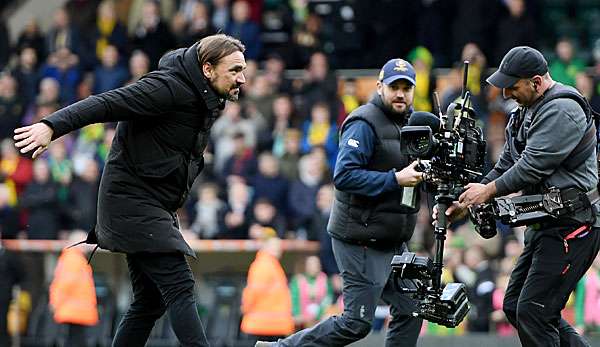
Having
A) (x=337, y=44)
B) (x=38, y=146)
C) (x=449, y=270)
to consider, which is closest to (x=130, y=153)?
(x=38, y=146)

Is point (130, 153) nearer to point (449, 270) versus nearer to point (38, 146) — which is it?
point (38, 146)

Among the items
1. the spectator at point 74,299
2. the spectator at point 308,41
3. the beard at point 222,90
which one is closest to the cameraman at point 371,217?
the beard at point 222,90

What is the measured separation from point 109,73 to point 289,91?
2.51 m

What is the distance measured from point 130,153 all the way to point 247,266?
755 cm

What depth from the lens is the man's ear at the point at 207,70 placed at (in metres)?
9.50

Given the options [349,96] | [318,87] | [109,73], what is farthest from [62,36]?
[349,96]

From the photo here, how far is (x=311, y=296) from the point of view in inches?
623

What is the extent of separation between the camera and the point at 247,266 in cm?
1694

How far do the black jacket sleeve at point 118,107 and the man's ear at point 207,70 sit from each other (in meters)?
0.27

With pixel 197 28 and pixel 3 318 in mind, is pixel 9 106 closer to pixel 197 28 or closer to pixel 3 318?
pixel 197 28

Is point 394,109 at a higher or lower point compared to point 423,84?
higher

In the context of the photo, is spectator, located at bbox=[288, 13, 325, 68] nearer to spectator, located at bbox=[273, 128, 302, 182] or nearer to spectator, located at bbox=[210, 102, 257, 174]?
spectator, located at bbox=[210, 102, 257, 174]

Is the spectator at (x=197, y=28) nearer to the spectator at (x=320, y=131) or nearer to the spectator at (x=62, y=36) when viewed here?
the spectator at (x=62, y=36)

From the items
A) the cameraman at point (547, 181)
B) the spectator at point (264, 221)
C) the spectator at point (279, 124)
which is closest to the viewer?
the cameraman at point (547, 181)
